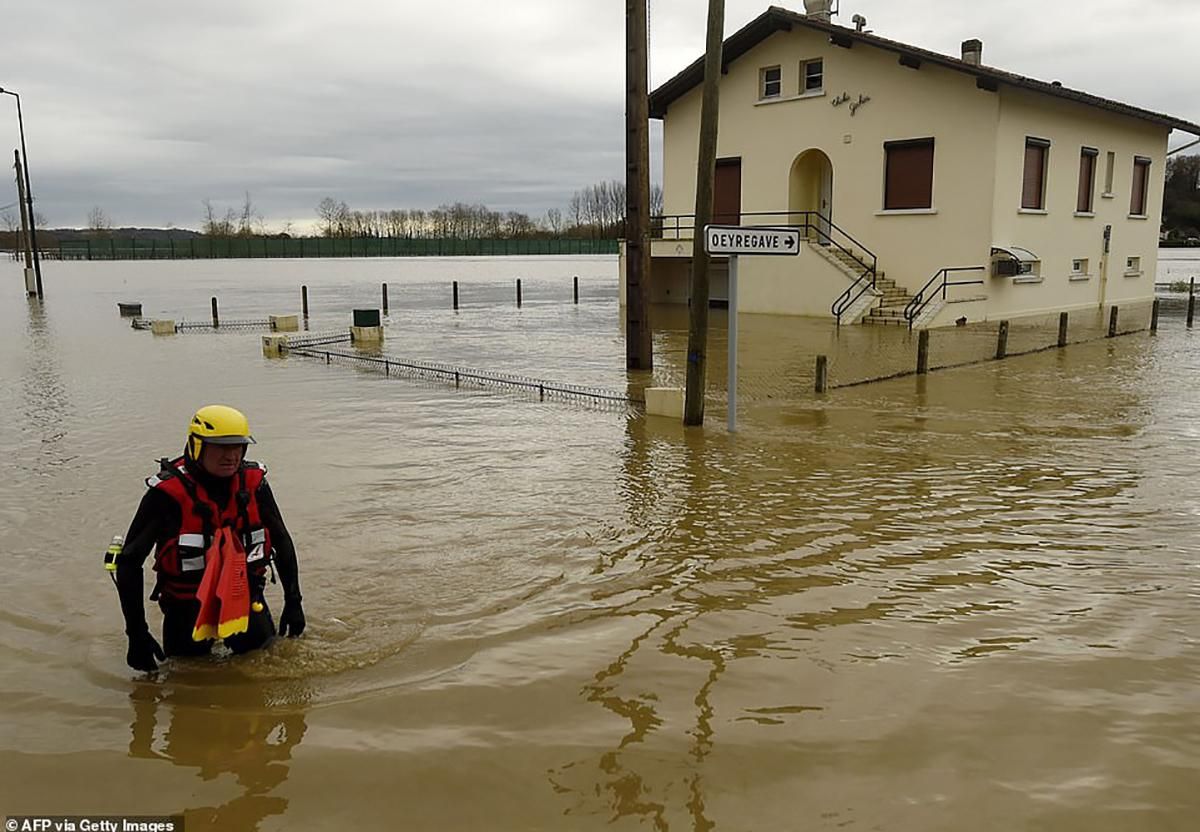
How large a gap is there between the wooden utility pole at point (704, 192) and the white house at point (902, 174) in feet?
49.2

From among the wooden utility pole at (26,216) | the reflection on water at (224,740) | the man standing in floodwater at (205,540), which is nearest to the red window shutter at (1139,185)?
the man standing in floodwater at (205,540)

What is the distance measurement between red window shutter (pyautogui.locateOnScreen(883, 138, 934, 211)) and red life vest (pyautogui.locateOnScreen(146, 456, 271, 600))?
2534 cm

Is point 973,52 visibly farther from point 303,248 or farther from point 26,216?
point 303,248

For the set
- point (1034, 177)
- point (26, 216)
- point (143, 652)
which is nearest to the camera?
point (143, 652)

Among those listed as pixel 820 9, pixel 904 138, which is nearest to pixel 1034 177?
pixel 904 138

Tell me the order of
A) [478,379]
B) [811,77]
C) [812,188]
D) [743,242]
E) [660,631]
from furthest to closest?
[812,188] < [811,77] < [478,379] < [743,242] < [660,631]

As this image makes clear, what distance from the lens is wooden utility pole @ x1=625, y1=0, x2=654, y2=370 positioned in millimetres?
15391

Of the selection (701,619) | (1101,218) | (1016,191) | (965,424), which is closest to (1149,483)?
(965,424)

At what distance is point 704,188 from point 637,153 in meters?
5.46

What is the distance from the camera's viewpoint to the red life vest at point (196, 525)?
4.62 meters

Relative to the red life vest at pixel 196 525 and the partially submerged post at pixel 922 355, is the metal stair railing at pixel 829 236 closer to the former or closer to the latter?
the partially submerged post at pixel 922 355

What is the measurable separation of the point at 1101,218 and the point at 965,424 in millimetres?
23874

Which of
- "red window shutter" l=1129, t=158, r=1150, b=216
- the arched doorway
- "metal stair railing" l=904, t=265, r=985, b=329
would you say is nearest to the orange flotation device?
"metal stair railing" l=904, t=265, r=985, b=329

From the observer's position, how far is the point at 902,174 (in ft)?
89.9
